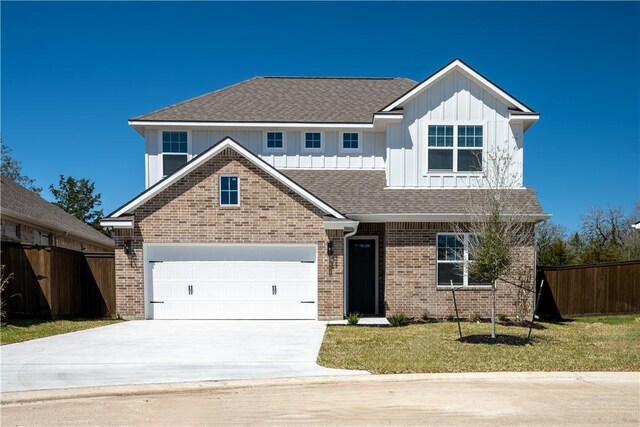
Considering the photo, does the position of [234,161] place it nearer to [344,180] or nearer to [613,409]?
[344,180]

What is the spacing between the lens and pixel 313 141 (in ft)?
64.8

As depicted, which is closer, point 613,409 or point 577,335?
point 613,409

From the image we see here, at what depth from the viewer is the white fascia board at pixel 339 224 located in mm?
16266

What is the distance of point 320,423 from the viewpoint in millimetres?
6590

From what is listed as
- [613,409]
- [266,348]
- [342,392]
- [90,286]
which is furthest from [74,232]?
[613,409]

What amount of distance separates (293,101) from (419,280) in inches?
336

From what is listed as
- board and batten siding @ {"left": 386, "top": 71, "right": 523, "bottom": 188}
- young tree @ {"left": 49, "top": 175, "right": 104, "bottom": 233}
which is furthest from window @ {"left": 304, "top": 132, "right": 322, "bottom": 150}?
young tree @ {"left": 49, "top": 175, "right": 104, "bottom": 233}

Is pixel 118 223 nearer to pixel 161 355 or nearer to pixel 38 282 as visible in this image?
pixel 38 282

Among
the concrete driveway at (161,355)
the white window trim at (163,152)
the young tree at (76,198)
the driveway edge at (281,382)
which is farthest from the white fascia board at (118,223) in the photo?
the young tree at (76,198)

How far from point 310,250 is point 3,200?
11.3 meters

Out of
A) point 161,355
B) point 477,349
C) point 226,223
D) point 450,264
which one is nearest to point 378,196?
point 450,264

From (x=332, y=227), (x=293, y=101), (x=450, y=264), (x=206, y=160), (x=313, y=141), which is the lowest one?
(x=450, y=264)

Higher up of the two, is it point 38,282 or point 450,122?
point 450,122

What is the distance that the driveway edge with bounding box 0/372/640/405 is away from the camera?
7.71 metres
